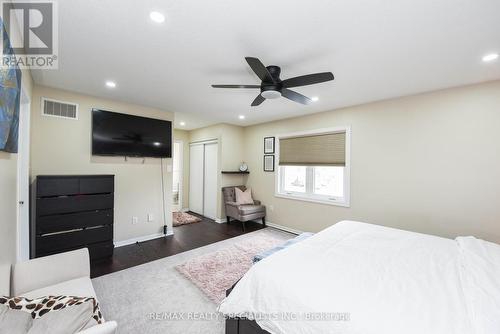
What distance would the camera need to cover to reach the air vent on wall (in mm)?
2956

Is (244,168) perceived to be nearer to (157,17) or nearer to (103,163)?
(103,163)

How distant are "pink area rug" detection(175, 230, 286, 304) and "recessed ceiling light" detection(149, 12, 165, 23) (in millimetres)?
2525

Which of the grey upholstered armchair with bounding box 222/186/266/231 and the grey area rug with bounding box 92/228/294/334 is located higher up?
the grey upholstered armchair with bounding box 222/186/266/231

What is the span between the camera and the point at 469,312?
1.05 m

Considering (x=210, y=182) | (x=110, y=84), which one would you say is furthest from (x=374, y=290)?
(x=210, y=182)

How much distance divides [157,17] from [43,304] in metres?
2.00

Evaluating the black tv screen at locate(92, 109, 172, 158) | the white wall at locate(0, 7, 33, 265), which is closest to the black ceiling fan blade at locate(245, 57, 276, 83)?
the white wall at locate(0, 7, 33, 265)

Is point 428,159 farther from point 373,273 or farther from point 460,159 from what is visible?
point 373,273

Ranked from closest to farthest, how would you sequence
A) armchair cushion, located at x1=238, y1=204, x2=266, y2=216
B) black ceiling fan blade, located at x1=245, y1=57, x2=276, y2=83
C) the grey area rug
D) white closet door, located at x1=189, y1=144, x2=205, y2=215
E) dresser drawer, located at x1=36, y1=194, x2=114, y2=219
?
black ceiling fan blade, located at x1=245, y1=57, x2=276, y2=83 → the grey area rug → dresser drawer, located at x1=36, y1=194, x2=114, y2=219 → armchair cushion, located at x1=238, y1=204, x2=266, y2=216 → white closet door, located at x1=189, y1=144, x2=205, y2=215

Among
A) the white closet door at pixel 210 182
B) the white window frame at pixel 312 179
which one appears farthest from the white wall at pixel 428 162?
the white closet door at pixel 210 182

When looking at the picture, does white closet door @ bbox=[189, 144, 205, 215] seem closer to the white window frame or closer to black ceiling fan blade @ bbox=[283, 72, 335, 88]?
the white window frame

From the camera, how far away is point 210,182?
5473 mm

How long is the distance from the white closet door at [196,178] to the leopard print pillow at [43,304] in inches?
176

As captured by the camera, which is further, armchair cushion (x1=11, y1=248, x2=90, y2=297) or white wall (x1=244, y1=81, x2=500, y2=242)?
white wall (x1=244, y1=81, x2=500, y2=242)
